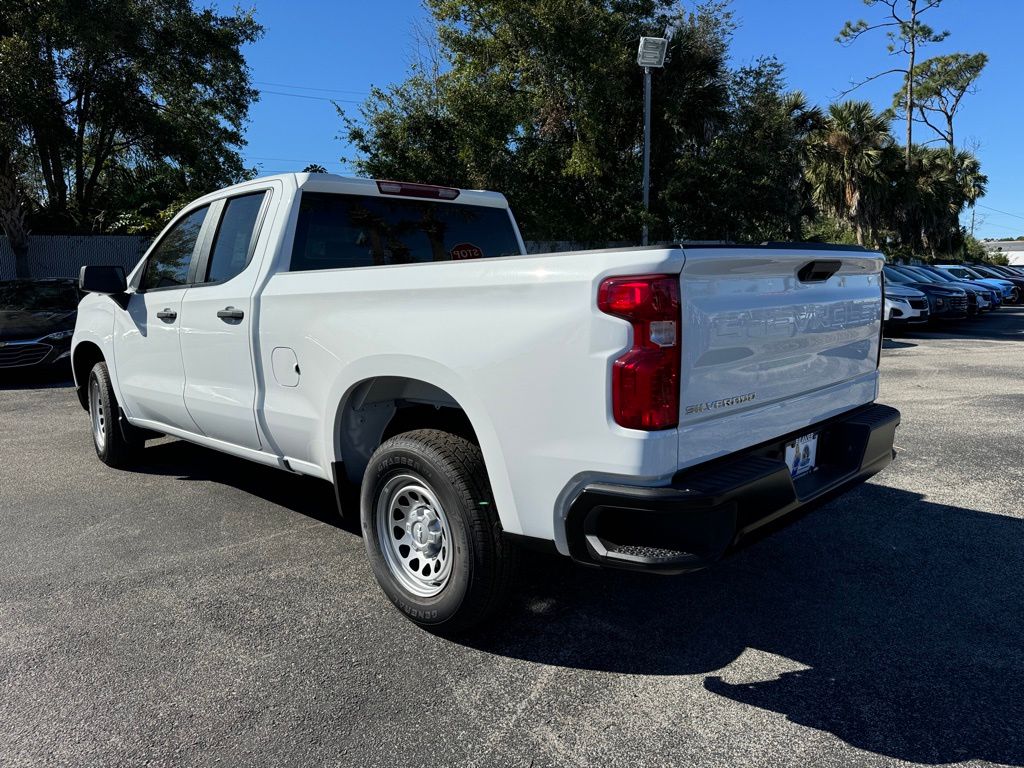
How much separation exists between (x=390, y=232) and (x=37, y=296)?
9.23m

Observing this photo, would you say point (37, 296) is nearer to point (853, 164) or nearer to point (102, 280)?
point (102, 280)

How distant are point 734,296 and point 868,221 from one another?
108 feet

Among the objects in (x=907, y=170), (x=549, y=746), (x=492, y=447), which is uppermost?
(x=907, y=170)

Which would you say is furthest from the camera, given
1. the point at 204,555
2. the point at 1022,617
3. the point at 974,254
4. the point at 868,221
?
the point at 974,254

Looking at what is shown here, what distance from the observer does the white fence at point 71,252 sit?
18.0 meters

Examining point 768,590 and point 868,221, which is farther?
point 868,221

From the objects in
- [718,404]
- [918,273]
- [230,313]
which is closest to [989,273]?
[918,273]

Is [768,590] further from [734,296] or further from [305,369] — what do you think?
[305,369]

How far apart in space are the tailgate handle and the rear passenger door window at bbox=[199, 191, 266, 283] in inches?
108

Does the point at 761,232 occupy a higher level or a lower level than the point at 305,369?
higher

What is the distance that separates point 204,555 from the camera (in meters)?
4.08

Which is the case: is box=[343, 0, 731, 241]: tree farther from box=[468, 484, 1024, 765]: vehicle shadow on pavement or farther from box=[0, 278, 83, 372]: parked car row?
box=[468, 484, 1024, 765]: vehicle shadow on pavement

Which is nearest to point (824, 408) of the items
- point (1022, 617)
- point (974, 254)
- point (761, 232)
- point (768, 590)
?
point (768, 590)

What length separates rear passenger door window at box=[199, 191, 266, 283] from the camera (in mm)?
4133
